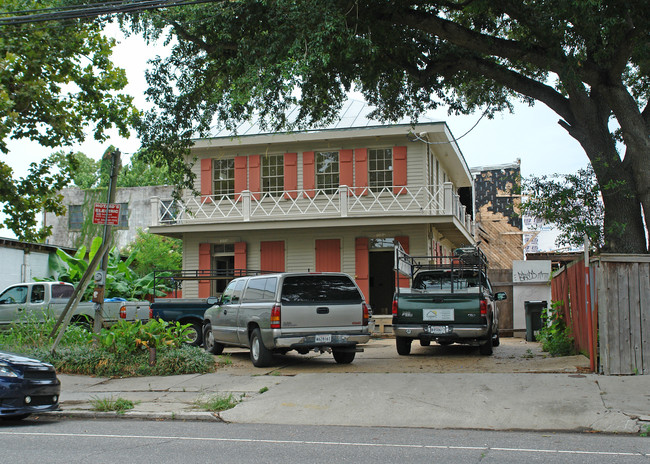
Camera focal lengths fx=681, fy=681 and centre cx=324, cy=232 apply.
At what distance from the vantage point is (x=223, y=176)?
26.8m

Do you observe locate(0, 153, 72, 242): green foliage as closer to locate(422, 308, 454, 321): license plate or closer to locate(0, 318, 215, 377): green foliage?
locate(0, 318, 215, 377): green foliage

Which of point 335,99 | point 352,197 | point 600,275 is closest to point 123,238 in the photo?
point 352,197

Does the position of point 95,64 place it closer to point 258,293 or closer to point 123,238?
point 258,293

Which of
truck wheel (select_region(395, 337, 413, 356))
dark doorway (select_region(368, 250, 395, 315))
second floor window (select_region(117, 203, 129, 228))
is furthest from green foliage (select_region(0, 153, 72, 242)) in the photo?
second floor window (select_region(117, 203, 129, 228))

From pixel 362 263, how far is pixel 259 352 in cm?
1193

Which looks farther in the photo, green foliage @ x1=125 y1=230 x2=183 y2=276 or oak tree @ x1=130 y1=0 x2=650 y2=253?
green foliage @ x1=125 y1=230 x2=183 y2=276

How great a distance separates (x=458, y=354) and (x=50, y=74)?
11.5m

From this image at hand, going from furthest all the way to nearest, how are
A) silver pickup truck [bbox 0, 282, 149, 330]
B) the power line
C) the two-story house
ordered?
the two-story house, silver pickup truck [bbox 0, 282, 149, 330], the power line

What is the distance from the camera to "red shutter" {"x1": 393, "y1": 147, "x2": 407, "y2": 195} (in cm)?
2448

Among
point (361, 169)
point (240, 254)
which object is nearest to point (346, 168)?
point (361, 169)

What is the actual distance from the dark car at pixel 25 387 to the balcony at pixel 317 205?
1459cm

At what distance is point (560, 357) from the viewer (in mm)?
13078

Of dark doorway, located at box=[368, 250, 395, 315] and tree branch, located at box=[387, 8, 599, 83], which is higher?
tree branch, located at box=[387, 8, 599, 83]

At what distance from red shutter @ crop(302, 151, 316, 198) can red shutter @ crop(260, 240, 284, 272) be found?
2189 millimetres
